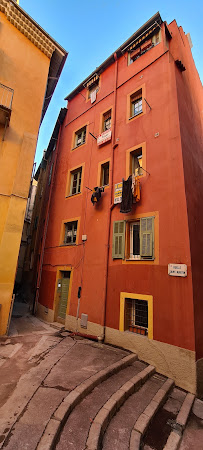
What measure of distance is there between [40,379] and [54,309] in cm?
606

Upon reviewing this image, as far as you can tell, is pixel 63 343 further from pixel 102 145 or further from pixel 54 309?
Answer: pixel 102 145

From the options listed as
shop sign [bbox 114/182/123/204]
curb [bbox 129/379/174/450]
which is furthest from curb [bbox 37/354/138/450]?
shop sign [bbox 114/182/123/204]

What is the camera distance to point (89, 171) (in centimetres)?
1147

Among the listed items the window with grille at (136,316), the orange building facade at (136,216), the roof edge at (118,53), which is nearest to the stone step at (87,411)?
the window with grille at (136,316)

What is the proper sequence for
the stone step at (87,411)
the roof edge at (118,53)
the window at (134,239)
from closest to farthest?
the stone step at (87,411) → the window at (134,239) → the roof edge at (118,53)

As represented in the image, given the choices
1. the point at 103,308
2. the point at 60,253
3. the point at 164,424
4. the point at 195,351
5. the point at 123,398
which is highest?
the point at 60,253

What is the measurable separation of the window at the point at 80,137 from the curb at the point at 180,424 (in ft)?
42.3

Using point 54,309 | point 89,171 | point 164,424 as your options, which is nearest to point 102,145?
point 89,171

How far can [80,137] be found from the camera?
44.3 ft

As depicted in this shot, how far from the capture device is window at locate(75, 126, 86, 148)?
43.1 ft

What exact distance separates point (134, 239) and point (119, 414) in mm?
5544

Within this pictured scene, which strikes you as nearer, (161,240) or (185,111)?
(161,240)

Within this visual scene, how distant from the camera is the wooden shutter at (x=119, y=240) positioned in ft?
28.1

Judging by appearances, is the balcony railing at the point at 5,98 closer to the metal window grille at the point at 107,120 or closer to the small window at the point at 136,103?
the metal window grille at the point at 107,120
